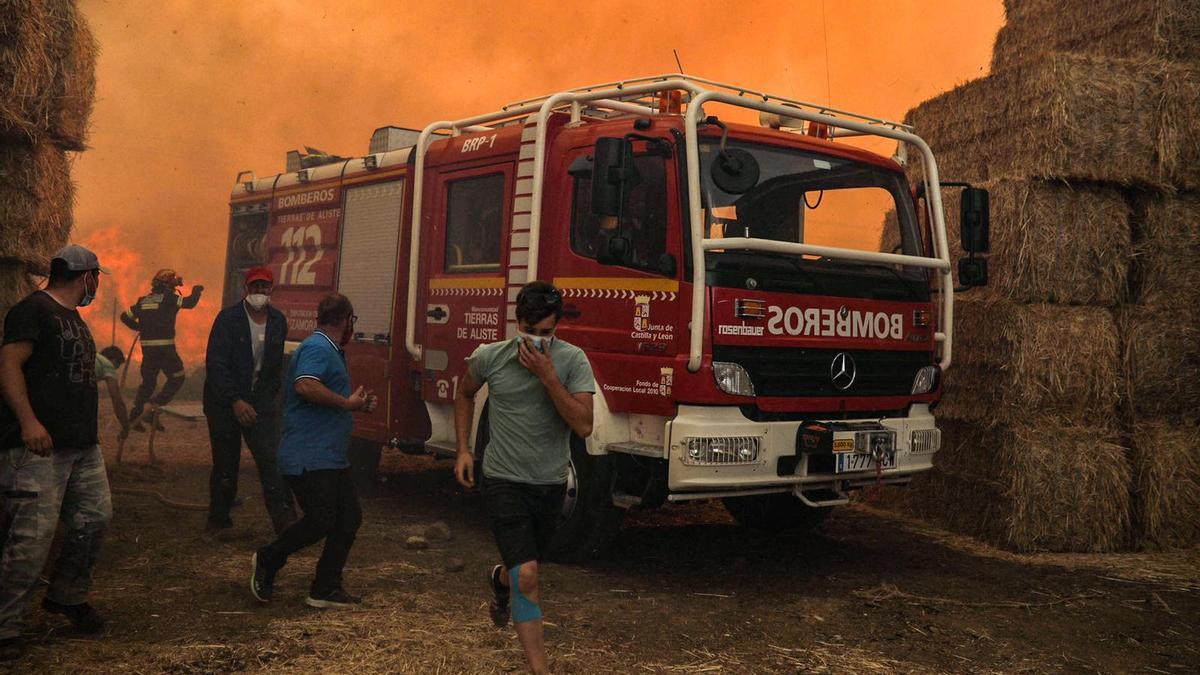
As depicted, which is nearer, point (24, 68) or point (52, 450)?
point (52, 450)

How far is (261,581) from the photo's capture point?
19.1 feet

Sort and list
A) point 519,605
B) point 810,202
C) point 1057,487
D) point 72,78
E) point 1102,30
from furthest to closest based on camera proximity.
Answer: point 1102,30, point 1057,487, point 810,202, point 72,78, point 519,605

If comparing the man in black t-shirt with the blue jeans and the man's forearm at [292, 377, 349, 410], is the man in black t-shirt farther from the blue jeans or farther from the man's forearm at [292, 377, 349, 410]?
the man's forearm at [292, 377, 349, 410]

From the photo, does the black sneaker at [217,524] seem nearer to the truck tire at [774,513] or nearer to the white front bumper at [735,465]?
the white front bumper at [735,465]

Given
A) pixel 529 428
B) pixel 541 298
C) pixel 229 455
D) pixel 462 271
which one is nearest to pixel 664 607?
pixel 529 428

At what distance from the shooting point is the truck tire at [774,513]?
27.0 feet

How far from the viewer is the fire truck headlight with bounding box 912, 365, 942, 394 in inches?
287

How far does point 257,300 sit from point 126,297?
41.9 ft

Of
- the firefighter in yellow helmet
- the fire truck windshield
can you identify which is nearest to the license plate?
the fire truck windshield

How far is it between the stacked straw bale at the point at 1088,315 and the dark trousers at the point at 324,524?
4.30 m

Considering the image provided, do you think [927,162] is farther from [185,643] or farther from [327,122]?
[327,122]

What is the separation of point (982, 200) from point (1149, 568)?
2.68 meters

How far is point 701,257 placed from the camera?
625cm

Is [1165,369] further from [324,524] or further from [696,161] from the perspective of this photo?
[324,524]
